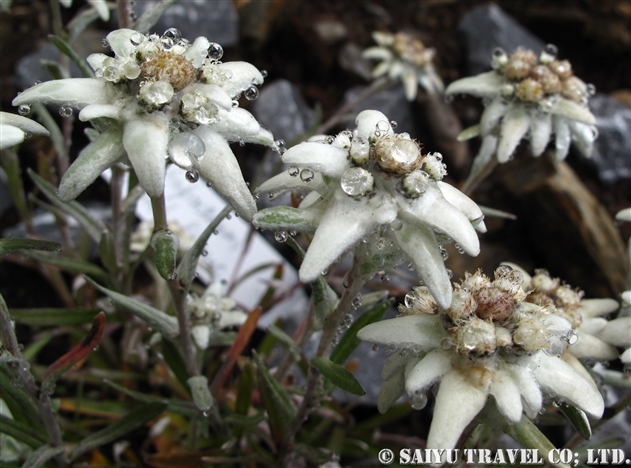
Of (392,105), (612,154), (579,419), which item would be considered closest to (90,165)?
(579,419)

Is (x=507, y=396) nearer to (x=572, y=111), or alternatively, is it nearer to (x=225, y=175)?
(x=225, y=175)

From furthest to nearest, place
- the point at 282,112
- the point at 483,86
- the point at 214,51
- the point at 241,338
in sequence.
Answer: the point at 282,112, the point at 483,86, the point at 241,338, the point at 214,51

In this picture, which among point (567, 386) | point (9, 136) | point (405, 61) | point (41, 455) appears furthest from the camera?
point (405, 61)

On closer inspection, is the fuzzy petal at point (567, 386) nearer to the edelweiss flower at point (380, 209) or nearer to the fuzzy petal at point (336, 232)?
the edelweiss flower at point (380, 209)

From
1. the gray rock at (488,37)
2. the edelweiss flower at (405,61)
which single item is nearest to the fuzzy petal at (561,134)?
the edelweiss flower at (405,61)

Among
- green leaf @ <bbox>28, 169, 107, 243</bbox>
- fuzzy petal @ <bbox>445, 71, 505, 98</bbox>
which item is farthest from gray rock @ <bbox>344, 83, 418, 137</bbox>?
green leaf @ <bbox>28, 169, 107, 243</bbox>

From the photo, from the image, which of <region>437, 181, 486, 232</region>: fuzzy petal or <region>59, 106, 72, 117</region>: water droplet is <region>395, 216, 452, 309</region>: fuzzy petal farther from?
<region>59, 106, 72, 117</region>: water droplet

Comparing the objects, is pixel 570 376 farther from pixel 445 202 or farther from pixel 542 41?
pixel 542 41
